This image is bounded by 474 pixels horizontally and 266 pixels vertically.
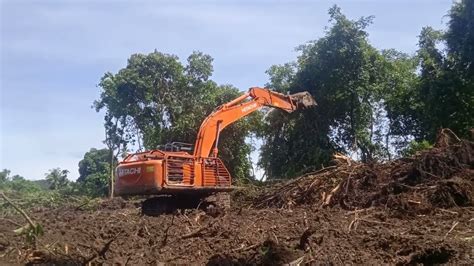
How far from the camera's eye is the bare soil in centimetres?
560

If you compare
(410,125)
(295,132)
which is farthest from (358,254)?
(410,125)

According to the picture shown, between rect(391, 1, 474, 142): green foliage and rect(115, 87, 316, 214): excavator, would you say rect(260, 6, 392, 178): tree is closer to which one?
rect(391, 1, 474, 142): green foliage

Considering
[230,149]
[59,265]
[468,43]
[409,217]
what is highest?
[468,43]

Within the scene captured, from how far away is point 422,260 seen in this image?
5316 mm

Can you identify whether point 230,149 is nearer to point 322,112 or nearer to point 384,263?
point 322,112

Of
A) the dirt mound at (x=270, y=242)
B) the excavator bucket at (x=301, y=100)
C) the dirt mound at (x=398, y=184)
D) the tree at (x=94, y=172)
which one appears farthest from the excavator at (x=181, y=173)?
the tree at (x=94, y=172)

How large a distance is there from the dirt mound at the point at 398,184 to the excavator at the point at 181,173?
3.95 ft

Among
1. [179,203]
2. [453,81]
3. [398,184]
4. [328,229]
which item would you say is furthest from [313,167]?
[328,229]

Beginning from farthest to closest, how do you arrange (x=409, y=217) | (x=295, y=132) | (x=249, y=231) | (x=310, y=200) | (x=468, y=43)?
(x=295, y=132) → (x=468, y=43) → (x=310, y=200) → (x=409, y=217) → (x=249, y=231)

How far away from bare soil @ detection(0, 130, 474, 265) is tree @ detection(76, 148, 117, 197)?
15.7 meters

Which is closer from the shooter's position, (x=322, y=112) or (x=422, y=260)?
(x=422, y=260)

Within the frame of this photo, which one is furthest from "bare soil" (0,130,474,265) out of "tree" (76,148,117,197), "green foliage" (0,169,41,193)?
"tree" (76,148,117,197)

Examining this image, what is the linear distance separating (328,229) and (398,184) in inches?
124

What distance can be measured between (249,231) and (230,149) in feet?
51.4
